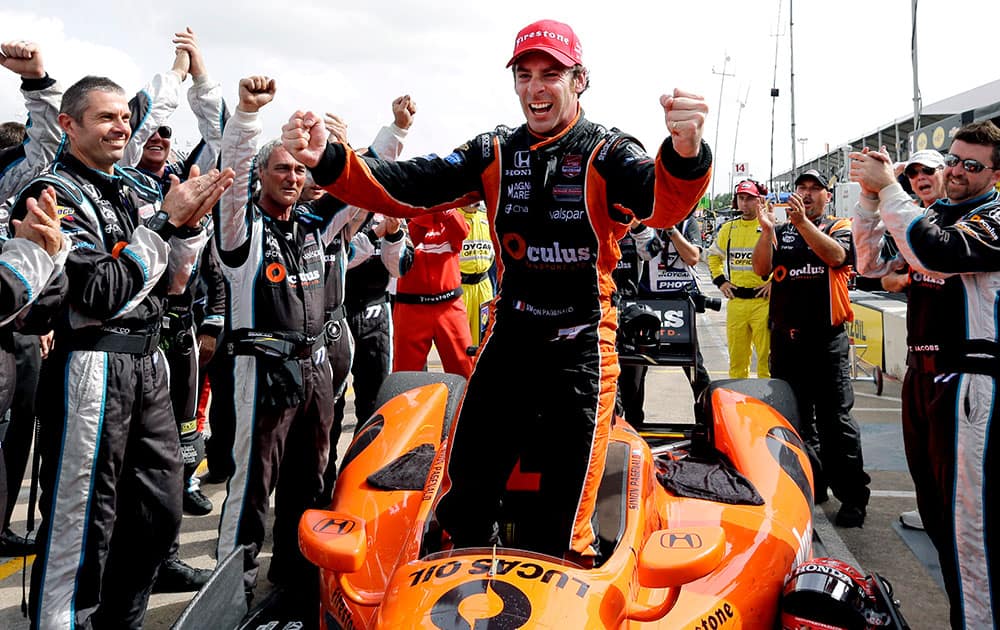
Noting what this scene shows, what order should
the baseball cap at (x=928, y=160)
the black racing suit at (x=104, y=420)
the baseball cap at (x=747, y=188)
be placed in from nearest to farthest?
the black racing suit at (x=104, y=420), the baseball cap at (x=928, y=160), the baseball cap at (x=747, y=188)

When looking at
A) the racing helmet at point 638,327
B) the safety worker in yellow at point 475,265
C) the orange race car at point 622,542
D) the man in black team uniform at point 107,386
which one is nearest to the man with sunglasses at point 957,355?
the orange race car at point 622,542

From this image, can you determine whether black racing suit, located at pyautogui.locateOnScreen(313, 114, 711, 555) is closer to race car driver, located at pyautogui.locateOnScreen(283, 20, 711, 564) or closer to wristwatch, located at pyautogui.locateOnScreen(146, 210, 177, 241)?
race car driver, located at pyautogui.locateOnScreen(283, 20, 711, 564)

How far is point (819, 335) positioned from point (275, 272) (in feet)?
10.8

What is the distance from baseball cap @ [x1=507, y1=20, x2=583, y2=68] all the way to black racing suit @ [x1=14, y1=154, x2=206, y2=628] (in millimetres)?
1429

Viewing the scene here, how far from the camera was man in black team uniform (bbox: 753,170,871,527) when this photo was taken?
4.41 m

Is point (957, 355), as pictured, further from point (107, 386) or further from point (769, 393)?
point (107, 386)

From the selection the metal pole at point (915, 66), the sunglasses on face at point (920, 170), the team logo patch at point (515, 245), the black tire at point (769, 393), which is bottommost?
the black tire at point (769, 393)

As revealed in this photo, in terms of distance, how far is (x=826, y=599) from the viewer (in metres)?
2.28

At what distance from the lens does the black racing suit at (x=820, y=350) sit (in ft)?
14.5

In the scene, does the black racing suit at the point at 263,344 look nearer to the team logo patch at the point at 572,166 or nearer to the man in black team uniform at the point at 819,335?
the team logo patch at the point at 572,166

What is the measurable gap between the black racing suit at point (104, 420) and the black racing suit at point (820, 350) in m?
3.37

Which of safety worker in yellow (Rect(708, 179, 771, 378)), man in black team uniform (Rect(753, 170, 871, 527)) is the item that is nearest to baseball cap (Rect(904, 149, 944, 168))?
man in black team uniform (Rect(753, 170, 871, 527))

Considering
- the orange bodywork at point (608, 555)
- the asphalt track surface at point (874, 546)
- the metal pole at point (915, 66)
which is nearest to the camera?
the orange bodywork at point (608, 555)

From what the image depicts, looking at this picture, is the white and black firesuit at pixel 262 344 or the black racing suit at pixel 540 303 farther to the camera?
the white and black firesuit at pixel 262 344
